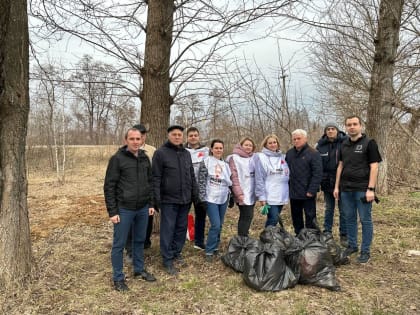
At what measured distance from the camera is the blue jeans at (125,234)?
11.5 feet

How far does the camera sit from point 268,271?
3.47 metres

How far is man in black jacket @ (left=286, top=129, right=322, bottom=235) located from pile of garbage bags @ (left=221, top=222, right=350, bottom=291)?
0.72 metres

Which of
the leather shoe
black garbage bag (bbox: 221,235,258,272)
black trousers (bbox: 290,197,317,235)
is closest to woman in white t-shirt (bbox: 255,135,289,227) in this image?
black trousers (bbox: 290,197,317,235)

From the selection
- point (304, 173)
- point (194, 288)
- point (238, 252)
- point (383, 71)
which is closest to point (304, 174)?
point (304, 173)

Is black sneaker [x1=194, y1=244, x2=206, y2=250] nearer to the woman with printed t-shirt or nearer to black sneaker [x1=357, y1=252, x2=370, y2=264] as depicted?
the woman with printed t-shirt

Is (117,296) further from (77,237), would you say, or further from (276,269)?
(77,237)

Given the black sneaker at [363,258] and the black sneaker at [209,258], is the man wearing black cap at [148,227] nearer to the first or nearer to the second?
the black sneaker at [209,258]

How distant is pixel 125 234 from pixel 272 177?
6.89 ft

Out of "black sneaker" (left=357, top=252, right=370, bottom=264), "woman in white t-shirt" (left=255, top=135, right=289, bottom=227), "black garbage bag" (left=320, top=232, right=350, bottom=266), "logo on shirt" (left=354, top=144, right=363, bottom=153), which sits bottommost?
"black sneaker" (left=357, top=252, right=370, bottom=264)

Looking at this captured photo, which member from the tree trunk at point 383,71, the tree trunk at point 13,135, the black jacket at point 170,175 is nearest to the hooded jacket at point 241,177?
the black jacket at point 170,175

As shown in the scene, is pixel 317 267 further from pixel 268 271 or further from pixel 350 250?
pixel 350 250

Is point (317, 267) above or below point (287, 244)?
below

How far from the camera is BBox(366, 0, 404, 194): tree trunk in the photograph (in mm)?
6660

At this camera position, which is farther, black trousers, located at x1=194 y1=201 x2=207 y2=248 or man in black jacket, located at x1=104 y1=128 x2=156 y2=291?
black trousers, located at x1=194 y1=201 x2=207 y2=248
